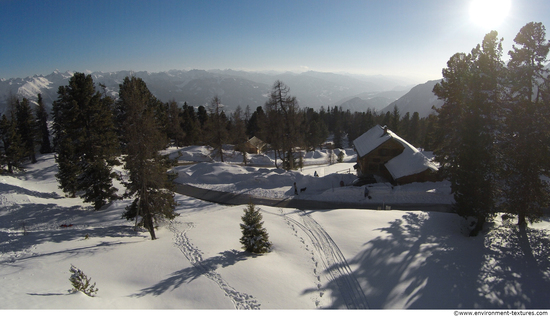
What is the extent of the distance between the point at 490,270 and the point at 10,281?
1865 centimetres

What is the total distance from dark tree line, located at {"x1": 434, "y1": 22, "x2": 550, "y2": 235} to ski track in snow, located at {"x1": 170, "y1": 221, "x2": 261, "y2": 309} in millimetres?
13726

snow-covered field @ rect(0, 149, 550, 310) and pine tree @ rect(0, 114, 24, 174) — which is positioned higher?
pine tree @ rect(0, 114, 24, 174)

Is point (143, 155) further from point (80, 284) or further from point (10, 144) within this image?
point (10, 144)

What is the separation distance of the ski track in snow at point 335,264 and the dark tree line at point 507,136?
8494 millimetres

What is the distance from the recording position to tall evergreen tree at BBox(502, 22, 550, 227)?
42.5 feet

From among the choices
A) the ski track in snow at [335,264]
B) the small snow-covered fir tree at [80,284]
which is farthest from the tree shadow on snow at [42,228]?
the ski track in snow at [335,264]

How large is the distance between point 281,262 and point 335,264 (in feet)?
8.16

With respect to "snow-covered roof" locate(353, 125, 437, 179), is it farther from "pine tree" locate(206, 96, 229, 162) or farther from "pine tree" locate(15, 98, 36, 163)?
"pine tree" locate(15, 98, 36, 163)

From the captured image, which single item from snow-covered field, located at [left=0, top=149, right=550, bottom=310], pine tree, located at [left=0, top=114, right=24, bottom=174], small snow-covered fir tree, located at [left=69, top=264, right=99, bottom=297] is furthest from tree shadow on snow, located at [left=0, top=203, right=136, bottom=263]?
pine tree, located at [left=0, top=114, right=24, bottom=174]

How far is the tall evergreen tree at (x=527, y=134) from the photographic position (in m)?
13.0

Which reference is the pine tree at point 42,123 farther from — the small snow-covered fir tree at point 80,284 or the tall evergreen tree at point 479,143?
the tall evergreen tree at point 479,143

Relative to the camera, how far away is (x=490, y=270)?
11242 millimetres

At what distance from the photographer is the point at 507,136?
13922 millimetres

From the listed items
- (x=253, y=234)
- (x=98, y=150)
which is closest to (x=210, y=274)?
(x=253, y=234)
